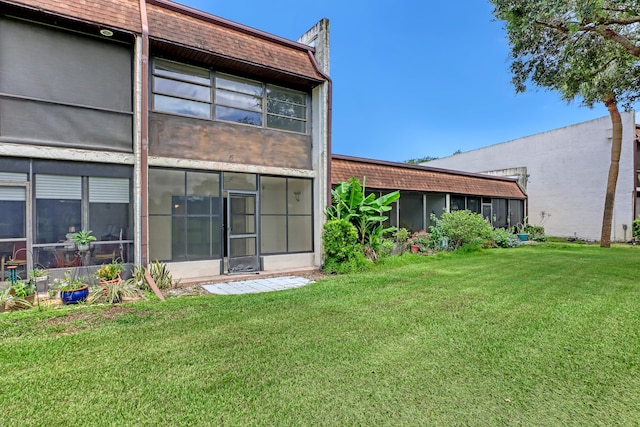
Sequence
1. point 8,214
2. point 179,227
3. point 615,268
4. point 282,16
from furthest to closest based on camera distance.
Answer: point 282,16 < point 615,268 < point 179,227 < point 8,214

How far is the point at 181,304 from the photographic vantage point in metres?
5.78

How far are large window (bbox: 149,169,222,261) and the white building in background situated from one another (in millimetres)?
18873

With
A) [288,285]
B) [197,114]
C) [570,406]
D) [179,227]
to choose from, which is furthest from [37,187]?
[570,406]

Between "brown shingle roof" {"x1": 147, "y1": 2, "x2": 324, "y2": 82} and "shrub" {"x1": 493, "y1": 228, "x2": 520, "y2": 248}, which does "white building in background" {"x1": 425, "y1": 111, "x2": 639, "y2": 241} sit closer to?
"shrub" {"x1": 493, "y1": 228, "x2": 520, "y2": 248}

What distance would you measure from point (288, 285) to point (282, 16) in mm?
17653

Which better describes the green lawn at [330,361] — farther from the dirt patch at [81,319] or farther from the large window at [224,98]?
the large window at [224,98]

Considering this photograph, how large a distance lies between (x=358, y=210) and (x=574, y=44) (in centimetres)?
734

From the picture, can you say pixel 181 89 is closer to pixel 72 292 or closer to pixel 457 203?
pixel 72 292

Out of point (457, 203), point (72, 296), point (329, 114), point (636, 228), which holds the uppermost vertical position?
point (329, 114)

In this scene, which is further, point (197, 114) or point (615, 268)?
point (615, 268)

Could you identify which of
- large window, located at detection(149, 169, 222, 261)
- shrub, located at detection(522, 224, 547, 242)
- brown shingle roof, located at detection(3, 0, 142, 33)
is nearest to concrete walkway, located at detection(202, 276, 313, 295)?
large window, located at detection(149, 169, 222, 261)

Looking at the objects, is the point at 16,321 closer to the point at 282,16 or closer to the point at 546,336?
the point at 546,336

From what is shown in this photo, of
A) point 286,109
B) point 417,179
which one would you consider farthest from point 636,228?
point 286,109

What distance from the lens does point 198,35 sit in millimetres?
8008
